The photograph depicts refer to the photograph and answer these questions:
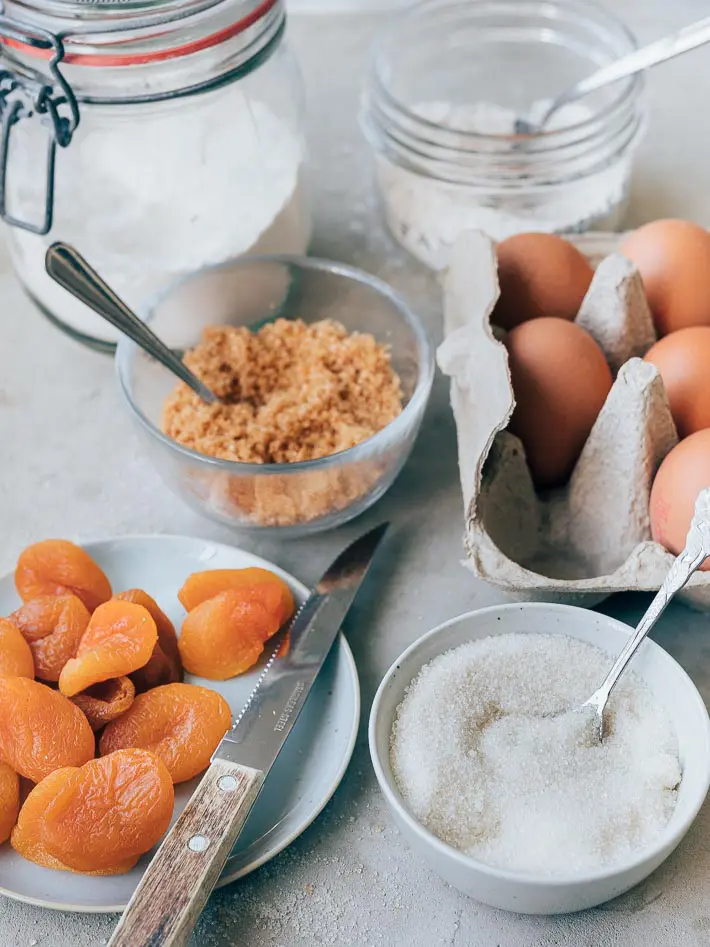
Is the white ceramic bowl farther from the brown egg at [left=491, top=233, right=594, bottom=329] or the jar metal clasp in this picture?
the jar metal clasp

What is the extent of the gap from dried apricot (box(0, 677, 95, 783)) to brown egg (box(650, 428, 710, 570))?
48 cm

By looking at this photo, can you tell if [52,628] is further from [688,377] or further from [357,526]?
[688,377]

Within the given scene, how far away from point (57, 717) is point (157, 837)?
0.12 meters

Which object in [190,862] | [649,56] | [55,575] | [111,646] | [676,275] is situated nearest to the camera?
[190,862]

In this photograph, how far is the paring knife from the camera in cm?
69

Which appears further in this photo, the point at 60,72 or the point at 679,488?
the point at 60,72

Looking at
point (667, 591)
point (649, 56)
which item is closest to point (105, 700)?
point (667, 591)

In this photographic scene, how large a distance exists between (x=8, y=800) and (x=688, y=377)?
65 centimetres

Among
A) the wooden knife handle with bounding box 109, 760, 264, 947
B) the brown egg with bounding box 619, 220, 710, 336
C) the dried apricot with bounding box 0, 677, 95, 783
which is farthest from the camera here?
the brown egg with bounding box 619, 220, 710, 336

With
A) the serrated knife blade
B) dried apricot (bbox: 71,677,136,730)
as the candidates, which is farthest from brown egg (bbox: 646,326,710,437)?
dried apricot (bbox: 71,677,136,730)

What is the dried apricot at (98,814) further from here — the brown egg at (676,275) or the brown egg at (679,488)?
the brown egg at (676,275)

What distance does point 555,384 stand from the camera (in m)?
0.96

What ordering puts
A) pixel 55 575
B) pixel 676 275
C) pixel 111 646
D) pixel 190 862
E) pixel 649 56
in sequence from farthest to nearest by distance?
pixel 649 56
pixel 676 275
pixel 55 575
pixel 111 646
pixel 190 862

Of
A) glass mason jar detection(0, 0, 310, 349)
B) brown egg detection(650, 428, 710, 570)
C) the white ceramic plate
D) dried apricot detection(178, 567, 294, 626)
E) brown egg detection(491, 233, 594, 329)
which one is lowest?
the white ceramic plate
